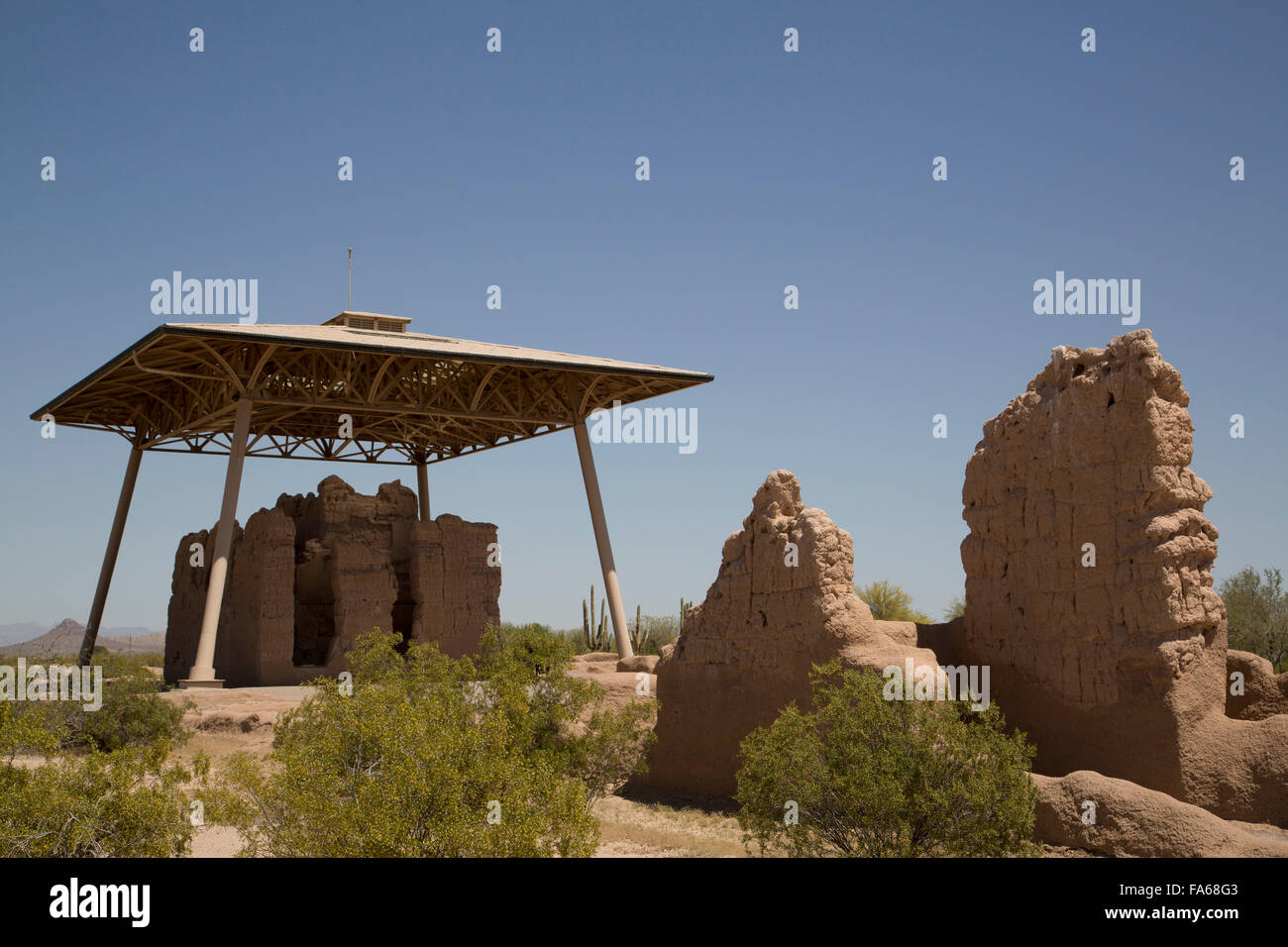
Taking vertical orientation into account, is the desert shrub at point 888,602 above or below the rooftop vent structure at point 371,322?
below

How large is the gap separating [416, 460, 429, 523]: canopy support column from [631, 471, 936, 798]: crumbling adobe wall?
1924 centimetres

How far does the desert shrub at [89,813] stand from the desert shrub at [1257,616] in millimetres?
20003

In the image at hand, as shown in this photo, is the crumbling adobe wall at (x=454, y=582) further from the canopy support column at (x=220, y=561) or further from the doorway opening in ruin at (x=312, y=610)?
the canopy support column at (x=220, y=561)

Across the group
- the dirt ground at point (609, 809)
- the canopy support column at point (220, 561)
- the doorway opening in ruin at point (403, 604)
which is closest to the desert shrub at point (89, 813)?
the dirt ground at point (609, 809)

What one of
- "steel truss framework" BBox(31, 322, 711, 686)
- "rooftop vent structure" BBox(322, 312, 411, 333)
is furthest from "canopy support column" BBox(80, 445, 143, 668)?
"rooftop vent structure" BBox(322, 312, 411, 333)

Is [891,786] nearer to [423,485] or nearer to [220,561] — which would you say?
[220,561]

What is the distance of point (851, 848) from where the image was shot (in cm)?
1044

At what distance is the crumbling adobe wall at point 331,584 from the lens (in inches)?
990

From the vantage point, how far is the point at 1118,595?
13.0 m

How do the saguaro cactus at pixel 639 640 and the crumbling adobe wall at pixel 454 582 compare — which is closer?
the crumbling adobe wall at pixel 454 582

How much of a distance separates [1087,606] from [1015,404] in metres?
2.78
